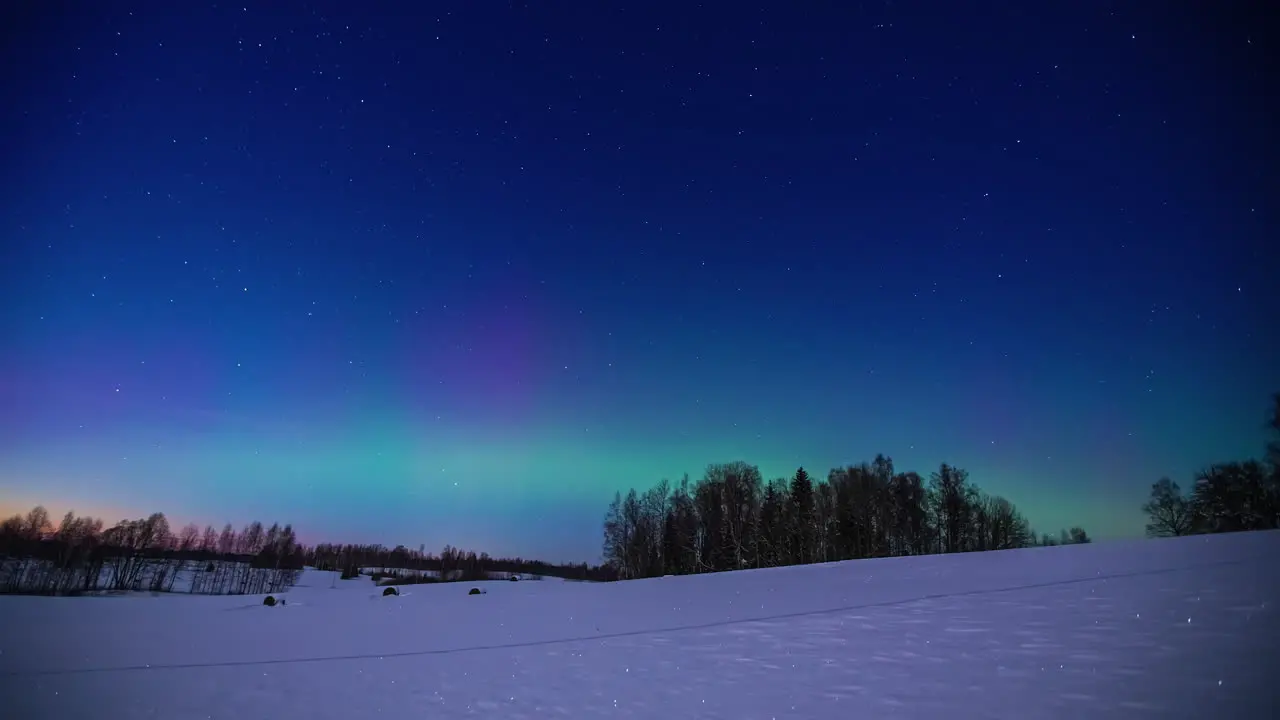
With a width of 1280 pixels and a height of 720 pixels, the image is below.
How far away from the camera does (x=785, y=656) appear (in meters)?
9.95

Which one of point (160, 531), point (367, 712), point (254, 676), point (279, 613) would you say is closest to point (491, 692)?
point (367, 712)

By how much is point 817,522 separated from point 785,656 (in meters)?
49.5

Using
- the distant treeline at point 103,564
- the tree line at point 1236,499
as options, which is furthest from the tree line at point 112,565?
the tree line at point 1236,499

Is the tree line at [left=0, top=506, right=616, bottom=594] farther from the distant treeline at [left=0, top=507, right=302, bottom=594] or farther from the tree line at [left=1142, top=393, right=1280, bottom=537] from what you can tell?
the tree line at [left=1142, top=393, right=1280, bottom=537]

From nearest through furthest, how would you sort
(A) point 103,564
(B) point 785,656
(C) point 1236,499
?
1. (B) point 785,656
2. (C) point 1236,499
3. (A) point 103,564

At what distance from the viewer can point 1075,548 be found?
2347 centimetres

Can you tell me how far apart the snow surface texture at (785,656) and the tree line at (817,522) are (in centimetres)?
3611

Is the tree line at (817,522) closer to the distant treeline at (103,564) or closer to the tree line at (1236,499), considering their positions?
the tree line at (1236,499)

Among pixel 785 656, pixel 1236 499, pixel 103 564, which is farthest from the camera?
pixel 103 564

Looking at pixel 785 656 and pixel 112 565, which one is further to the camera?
pixel 112 565

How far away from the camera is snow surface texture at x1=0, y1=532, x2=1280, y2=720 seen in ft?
22.4

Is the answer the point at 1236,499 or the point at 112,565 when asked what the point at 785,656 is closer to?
the point at 1236,499

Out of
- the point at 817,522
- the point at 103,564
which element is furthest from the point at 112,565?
the point at 817,522

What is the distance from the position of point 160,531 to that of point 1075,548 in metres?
136
